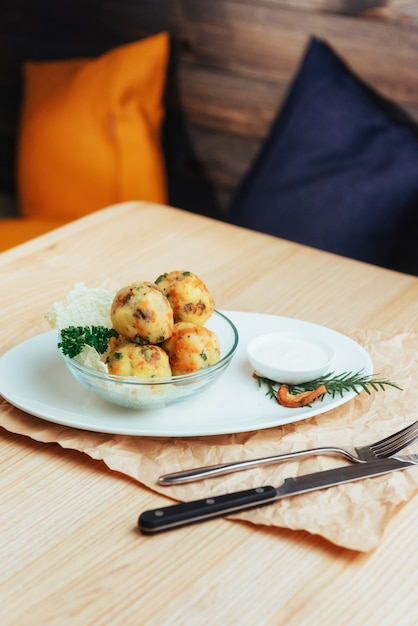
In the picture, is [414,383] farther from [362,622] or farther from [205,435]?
[362,622]

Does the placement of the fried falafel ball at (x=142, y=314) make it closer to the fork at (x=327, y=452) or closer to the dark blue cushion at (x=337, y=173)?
the fork at (x=327, y=452)

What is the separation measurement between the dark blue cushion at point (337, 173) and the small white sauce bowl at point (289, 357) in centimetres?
95

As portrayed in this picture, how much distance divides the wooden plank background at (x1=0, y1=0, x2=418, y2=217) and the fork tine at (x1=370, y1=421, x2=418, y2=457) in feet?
4.54

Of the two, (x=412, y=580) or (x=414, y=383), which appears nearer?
(x=412, y=580)

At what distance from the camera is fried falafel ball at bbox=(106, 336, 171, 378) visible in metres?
0.84

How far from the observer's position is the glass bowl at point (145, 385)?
84 cm

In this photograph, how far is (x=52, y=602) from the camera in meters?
0.65

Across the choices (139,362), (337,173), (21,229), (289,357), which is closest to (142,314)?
(139,362)

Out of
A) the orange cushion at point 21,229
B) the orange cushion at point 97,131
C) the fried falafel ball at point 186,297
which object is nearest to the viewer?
the fried falafel ball at point 186,297

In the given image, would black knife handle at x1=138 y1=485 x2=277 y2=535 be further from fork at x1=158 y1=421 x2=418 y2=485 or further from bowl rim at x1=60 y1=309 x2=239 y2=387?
bowl rim at x1=60 y1=309 x2=239 y2=387

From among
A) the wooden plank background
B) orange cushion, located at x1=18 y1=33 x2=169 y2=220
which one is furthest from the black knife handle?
orange cushion, located at x1=18 y1=33 x2=169 y2=220

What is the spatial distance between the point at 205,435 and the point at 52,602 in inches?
9.9

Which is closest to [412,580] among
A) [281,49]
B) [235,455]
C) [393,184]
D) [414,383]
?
[235,455]

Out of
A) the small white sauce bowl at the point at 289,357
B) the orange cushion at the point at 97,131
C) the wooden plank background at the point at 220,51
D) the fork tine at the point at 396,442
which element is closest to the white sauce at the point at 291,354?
the small white sauce bowl at the point at 289,357
